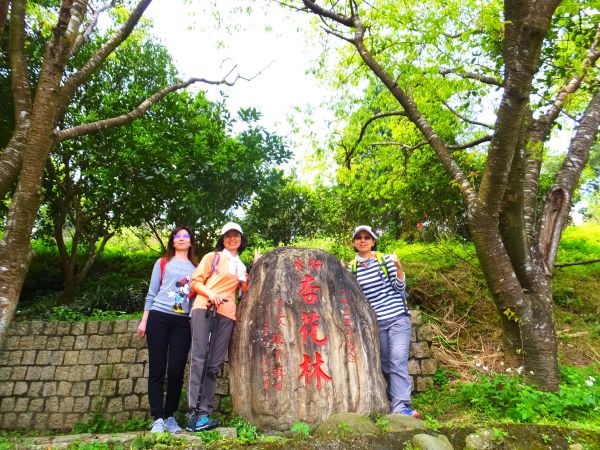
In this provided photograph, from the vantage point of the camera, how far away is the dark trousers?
Result: 12.6ft

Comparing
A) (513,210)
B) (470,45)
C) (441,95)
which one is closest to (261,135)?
(441,95)

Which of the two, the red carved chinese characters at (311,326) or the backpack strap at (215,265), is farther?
the backpack strap at (215,265)

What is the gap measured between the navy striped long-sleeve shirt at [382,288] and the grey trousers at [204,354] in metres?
1.55

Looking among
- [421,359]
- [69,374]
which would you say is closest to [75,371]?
[69,374]

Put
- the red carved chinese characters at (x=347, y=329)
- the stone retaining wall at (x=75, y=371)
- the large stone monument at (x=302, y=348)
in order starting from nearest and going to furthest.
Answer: the large stone monument at (x=302, y=348) < the red carved chinese characters at (x=347, y=329) < the stone retaining wall at (x=75, y=371)

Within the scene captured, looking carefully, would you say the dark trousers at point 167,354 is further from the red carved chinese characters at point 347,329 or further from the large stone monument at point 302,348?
the red carved chinese characters at point 347,329

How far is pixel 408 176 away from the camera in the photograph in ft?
29.3

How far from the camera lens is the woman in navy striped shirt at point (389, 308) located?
4.10 metres

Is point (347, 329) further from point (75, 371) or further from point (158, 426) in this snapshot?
point (75, 371)

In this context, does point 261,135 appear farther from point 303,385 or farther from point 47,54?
point 303,385

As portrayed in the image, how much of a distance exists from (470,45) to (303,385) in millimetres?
5871

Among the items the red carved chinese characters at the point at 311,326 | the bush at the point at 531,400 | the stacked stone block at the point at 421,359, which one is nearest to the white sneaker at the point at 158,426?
the red carved chinese characters at the point at 311,326

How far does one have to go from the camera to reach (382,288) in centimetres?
439

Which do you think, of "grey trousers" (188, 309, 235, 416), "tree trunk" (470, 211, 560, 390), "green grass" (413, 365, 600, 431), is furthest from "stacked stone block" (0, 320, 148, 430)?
"tree trunk" (470, 211, 560, 390)
